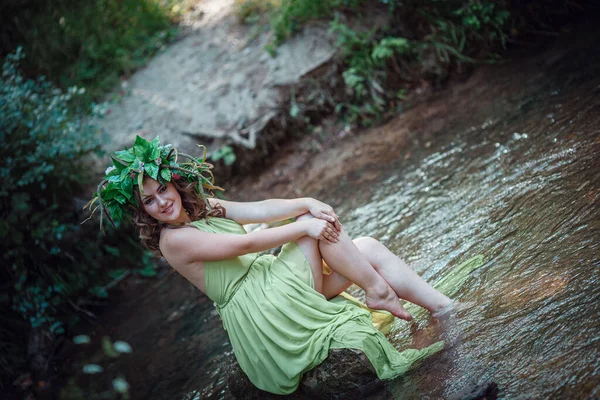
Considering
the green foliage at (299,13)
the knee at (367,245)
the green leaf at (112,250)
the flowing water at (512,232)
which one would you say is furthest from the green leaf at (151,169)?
the green foliage at (299,13)

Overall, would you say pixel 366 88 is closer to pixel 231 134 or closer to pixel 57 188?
pixel 231 134

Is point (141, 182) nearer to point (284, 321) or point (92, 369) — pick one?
point (284, 321)

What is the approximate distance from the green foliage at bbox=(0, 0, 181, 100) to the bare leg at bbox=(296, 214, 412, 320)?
5.55 metres

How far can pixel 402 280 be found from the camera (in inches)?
121

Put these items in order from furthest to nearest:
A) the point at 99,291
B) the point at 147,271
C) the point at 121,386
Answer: the point at 147,271, the point at 99,291, the point at 121,386

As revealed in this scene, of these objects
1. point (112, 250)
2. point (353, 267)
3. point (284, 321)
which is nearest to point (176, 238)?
point (284, 321)

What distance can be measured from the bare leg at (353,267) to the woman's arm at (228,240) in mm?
68

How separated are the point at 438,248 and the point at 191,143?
3.88 m

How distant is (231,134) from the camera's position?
257 inches

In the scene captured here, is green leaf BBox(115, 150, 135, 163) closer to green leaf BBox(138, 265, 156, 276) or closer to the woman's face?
the woman's face

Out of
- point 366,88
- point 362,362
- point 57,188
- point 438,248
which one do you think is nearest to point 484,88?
point 366,88

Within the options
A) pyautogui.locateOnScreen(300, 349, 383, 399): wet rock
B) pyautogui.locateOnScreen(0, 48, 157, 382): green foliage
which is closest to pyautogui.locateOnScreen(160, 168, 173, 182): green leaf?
pyautogui.locateOnScreen(300, 349, 383, 399): wet rock

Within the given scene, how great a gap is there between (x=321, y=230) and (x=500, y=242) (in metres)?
1.11

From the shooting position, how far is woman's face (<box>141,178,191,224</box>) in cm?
293
